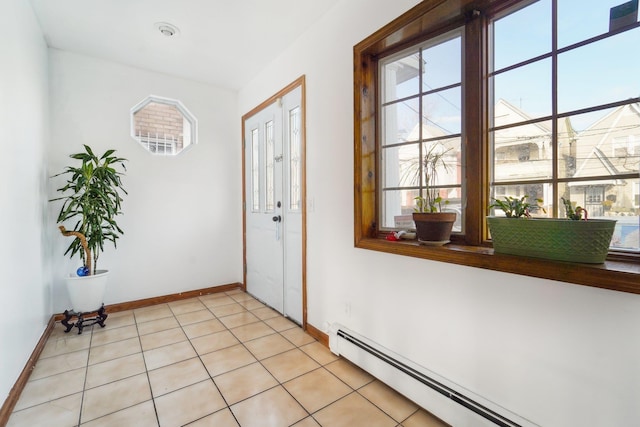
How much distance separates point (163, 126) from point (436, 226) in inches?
127

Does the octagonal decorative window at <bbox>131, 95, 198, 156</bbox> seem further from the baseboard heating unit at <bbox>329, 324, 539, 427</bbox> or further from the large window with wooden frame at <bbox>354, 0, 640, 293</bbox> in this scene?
the baseboard heating unit at <bbox>329, 324, 539, 427</bbox>

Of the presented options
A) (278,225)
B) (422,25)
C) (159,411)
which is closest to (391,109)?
(422,25)

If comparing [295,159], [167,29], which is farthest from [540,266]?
[167,29]

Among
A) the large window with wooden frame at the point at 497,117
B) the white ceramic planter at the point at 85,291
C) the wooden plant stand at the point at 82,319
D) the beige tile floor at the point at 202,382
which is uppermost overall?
the large window with wooden frame at the point at 497,117

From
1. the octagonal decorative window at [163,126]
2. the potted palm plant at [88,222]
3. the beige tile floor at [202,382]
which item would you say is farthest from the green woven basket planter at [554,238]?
the octagonal decorative window at [163,126]

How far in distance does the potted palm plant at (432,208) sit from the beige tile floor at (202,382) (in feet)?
3.07

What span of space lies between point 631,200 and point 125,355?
3049 mm

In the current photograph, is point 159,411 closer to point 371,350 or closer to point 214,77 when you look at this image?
point 371,350

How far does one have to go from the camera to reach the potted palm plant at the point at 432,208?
1.53 metres

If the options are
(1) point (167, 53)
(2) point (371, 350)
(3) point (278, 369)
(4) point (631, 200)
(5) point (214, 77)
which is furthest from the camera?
(5) point (214, 77)

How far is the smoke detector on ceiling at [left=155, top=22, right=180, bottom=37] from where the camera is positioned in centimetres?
239

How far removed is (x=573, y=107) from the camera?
1.24 metres

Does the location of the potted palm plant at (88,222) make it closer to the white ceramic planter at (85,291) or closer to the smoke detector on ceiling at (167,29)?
the white ceramic planter at (85,291)

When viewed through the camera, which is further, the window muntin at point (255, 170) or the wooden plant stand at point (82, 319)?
the window muntin at point (255, 170)
